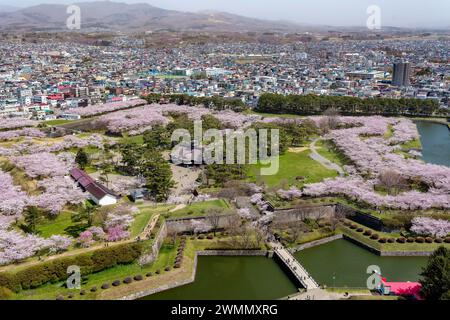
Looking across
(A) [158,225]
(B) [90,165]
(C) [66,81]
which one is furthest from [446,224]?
(C) [66,81]

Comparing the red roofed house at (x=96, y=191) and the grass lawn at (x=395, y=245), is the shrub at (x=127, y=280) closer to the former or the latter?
the red roofed house at (x=96, y=191)

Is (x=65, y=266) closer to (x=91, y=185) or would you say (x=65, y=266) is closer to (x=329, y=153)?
(x=91, y=185)

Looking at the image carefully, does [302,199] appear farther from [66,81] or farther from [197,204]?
[66,81]

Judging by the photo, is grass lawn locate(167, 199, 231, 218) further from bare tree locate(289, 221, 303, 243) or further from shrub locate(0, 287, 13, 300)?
shrub locate(0, 287, 13, 300)

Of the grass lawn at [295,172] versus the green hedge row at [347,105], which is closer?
the grass lawn at [295,172]

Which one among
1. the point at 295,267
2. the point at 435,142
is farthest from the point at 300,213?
the point at 435,142

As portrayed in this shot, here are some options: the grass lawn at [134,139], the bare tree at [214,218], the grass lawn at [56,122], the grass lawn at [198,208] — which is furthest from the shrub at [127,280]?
the grass lawn at [56,122]
